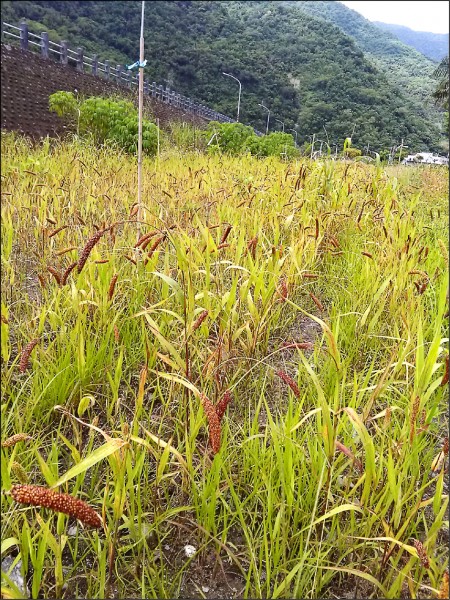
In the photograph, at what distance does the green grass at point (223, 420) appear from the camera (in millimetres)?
777

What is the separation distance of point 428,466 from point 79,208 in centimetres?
190

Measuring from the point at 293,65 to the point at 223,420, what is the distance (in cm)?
454

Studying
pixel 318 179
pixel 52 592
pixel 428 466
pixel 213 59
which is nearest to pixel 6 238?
pixel 52 592

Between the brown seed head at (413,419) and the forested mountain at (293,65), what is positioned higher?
the forested mountain at (293,65)

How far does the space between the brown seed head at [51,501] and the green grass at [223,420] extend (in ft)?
0.30

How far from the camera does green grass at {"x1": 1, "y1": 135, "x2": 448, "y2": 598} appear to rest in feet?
2.55

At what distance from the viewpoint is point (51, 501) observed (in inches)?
21.5

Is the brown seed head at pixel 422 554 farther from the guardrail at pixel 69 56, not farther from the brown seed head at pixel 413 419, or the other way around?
the guardrail at pixel 69 56

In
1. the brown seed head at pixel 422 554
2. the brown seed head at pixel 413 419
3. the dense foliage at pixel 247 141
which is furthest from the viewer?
the dense foliage at pixel 247 141

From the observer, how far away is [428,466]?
39.6 inches

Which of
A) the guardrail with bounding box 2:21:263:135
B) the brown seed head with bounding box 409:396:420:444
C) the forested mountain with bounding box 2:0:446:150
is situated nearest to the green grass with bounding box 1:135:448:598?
the brown seed head with bounding box 409:396:420:444

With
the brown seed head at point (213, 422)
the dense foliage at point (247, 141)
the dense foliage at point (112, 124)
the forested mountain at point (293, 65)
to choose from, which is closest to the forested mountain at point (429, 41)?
the forested mountain at point (293, 65)

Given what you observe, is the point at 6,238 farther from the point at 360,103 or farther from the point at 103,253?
the point at 360,103

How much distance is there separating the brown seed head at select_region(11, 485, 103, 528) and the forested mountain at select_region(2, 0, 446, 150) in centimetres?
179
